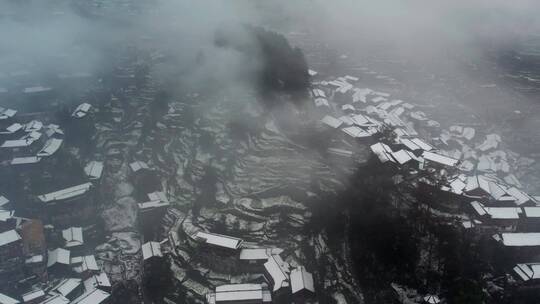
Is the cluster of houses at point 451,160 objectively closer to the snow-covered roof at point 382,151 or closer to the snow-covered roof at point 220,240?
the snow-covered roof at point 382,151

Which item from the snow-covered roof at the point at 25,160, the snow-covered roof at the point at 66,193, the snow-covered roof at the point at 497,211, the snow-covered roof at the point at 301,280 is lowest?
the snow-covered roof at the point at 301,280

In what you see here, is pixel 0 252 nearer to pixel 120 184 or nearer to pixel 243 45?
pixel 120 184

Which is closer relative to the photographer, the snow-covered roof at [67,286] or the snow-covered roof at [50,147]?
the snow-covered roof at [67,286]

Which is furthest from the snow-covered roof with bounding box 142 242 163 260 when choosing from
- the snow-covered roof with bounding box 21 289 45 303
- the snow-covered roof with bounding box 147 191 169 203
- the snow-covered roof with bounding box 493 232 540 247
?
the snow-covered roof with bounding box 493 232 540 247

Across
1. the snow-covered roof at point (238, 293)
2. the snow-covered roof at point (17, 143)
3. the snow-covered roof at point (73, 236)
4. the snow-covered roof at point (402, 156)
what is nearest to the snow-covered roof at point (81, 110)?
the snow-covered roof at point (17, 143)

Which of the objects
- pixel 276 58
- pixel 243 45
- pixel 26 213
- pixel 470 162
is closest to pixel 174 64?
pixel 243 45

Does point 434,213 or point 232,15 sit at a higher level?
point 232,15
